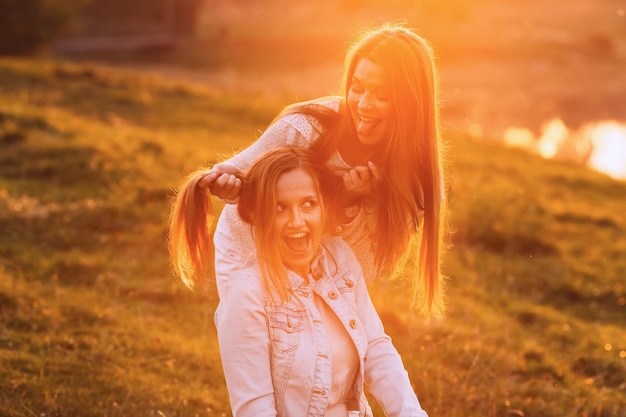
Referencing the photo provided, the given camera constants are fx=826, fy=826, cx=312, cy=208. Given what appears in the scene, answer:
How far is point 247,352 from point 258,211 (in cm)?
52

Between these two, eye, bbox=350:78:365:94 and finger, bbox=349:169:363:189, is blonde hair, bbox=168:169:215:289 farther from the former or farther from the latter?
eye, bbox=350:78:365:94

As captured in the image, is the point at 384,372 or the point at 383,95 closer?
the point at 384,372

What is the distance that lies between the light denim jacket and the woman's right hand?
0.97ft

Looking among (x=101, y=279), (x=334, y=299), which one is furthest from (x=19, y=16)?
(x=334, y=299)

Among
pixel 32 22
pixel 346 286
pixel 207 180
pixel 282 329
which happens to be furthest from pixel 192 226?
pixel 32 22

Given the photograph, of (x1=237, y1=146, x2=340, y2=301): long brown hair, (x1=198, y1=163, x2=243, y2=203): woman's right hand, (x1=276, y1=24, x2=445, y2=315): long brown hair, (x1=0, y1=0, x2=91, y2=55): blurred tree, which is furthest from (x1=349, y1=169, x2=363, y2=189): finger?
(x1=0, y1=0, x2=91, y2=55): blurred tree

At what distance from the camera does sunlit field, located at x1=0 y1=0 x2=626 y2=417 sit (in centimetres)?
491

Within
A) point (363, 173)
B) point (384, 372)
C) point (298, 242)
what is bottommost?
point (384, 372)

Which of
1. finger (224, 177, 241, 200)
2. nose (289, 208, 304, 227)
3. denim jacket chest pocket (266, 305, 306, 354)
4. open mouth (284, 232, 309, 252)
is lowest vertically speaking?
denim jacket chest pocket (266, 305, 306, 354)

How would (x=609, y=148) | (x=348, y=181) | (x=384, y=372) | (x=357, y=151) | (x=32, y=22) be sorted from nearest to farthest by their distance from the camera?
(x=384, y=372)
(x=348, y=181)
(x=357, y=151)
(x=609, y=148)
(x=32, y=22)

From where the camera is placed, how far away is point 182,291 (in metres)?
6.58

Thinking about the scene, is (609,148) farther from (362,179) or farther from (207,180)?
(207,180)

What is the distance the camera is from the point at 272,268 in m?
3.08

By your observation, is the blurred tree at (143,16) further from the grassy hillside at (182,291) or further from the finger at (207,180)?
the finger at (207,180)
